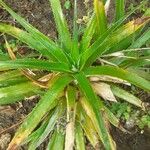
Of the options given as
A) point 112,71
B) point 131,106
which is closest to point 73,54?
point 112,71

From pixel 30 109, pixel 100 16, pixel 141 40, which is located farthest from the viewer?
pixel 30 109

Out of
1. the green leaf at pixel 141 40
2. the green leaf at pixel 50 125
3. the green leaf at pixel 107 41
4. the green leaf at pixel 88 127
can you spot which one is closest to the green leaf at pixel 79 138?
the green leaf at pixel 88 127

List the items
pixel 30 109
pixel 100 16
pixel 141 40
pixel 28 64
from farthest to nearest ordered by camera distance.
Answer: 1. pixel 30 109
2. pixel 141 40
3. pixel 100 16
4. pixel 28 64

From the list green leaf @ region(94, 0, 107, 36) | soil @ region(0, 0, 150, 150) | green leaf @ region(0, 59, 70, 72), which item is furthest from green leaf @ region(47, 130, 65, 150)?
green leaf @ region(94, 0, 107, 36)

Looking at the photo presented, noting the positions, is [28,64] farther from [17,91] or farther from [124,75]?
[124,75]

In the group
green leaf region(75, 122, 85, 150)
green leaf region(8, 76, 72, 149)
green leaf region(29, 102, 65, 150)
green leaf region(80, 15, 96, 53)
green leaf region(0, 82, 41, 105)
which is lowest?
green leaf region(75, 122, 85, 150)

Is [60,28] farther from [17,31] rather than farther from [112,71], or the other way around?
[112,71]

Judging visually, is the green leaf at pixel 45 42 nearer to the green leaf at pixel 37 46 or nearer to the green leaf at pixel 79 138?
the green leaf at pixel 37 46

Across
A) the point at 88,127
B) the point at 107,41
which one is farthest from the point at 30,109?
the point at 107,41

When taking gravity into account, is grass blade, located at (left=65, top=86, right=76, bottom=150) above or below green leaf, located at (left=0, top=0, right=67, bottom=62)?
below

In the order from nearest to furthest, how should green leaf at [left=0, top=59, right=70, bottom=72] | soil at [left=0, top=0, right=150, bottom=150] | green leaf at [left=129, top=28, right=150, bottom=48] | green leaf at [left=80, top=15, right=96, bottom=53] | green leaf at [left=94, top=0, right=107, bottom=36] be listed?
green leaf at [left=0, top=59, right=70, bottom=72]
green leaf at [left=94, top=0, right=107, bottom=36]
green leaf at [left=80, top=15, right=96, bottom=53]
green leaf at [left=129, top=28, right=150, bottom=48]
soil at [left=0, top=0, right=150, bottom=150]

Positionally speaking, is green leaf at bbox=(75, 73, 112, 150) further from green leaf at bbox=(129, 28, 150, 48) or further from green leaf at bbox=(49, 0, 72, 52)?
green leaf at bbox=(129, 28, 150, 48)
